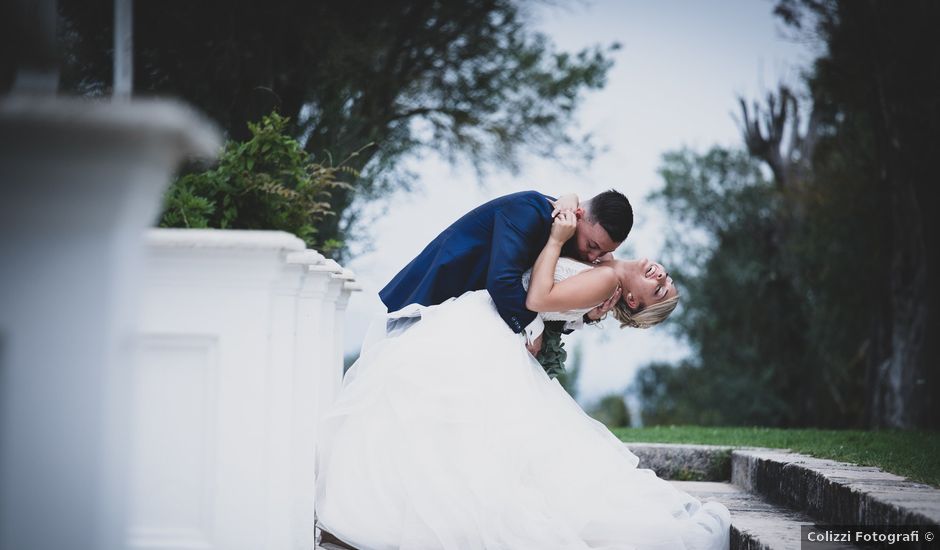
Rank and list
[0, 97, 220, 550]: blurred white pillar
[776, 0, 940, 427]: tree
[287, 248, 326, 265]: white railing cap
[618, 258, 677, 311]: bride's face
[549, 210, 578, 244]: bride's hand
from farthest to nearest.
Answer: [776, 0, 940, 427]: tree
[618, 258, 677, 311]: bride's face
[549, 210, 578, 244]: bride's hand
[287, 248, 326, 265]: white railing cap
[0, 97, 220, 550]: blurred white pillar

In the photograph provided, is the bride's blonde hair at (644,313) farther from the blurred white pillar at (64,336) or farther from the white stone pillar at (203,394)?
the blurred white pillar at (64,336)

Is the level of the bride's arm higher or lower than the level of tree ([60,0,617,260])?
lower

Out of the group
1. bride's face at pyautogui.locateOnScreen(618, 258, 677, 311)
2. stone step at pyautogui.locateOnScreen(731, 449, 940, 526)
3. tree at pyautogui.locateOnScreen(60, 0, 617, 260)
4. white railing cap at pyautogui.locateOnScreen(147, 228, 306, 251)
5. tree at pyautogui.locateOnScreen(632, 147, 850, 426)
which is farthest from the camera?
tree at pyautogui.locateOnScreen(632, 147, 850, 426)

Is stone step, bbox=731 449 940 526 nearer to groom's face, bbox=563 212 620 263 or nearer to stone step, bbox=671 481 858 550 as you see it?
stone step, bbox=671 481 858 550

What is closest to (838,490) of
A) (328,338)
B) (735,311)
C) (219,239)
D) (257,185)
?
(328,338)

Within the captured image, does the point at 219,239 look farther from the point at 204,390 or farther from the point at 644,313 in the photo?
the point at 644,313

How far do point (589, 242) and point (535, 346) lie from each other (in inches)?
20.4

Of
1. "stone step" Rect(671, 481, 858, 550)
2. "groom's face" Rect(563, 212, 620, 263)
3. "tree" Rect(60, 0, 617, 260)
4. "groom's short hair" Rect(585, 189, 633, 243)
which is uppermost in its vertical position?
"tree" Rect(60, 0, 617, 260)

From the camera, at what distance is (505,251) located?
12.4 feet

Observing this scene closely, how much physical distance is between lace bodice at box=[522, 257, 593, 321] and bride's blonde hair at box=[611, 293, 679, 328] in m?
0.34

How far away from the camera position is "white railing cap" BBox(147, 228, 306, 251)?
84.8 inches

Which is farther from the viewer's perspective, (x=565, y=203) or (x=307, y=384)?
(x=565, y=203)

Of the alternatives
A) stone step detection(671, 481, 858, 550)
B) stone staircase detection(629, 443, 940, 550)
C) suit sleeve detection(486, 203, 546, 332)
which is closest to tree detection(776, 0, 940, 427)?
stone staircase detection(629, 443, 940, 550)

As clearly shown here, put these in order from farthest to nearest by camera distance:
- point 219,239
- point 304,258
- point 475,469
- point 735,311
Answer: point 735,311 < point 475,469 < point 304,258 < point 219,239
